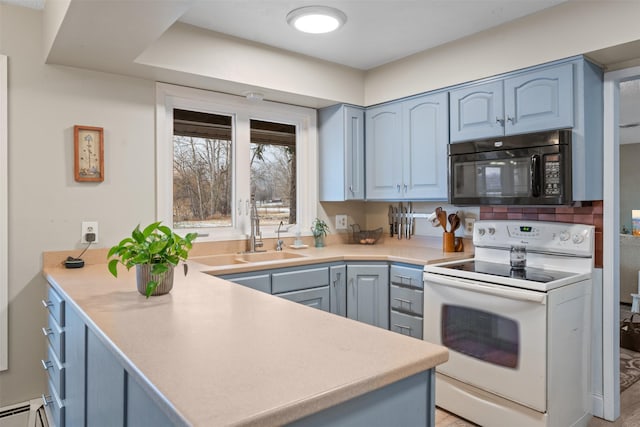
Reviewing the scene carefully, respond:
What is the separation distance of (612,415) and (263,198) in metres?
2.56

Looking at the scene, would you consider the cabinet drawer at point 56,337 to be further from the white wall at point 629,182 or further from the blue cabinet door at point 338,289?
the white wall at point 629,182

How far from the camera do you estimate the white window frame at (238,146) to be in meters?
2.78

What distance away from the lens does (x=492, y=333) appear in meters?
2.27

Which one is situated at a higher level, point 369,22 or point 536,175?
point 369,22

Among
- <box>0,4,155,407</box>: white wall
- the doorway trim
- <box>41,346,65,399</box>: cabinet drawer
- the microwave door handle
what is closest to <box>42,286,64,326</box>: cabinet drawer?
<box>41,346,65,399</box>: cabinet drawer

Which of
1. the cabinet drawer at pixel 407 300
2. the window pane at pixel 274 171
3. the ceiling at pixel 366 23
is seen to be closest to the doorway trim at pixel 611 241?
the ceiling at pixel 366 23

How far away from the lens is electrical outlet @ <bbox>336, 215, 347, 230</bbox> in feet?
12.1

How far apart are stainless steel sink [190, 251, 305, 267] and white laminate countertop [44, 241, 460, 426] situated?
1.23m

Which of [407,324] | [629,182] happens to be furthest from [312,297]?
[629,182]

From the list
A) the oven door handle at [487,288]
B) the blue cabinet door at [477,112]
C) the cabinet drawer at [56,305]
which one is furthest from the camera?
the blue cabinet door at [477,112]

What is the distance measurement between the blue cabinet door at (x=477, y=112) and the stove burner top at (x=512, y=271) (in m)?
0.79

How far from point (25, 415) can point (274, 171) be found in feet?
7.02

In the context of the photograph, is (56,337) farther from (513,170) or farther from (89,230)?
(513,170)

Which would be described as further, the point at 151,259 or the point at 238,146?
the point at 238,146
